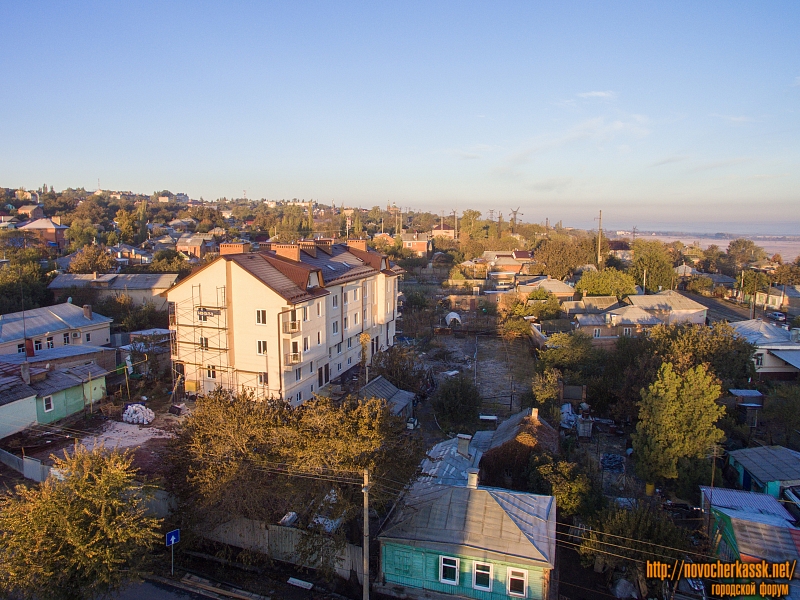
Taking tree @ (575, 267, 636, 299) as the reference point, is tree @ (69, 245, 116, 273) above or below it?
above

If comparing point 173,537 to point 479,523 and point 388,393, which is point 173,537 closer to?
point 479,523

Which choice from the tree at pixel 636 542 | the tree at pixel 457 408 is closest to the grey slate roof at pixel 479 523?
the tree at pixel 636 542

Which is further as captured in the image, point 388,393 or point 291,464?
point 388,393

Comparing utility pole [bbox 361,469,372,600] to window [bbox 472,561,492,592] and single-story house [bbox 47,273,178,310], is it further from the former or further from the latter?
single-story house [bbox 47,273,178,310]

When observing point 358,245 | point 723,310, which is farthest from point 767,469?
point 723,310

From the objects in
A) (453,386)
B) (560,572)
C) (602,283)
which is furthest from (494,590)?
(602,283)

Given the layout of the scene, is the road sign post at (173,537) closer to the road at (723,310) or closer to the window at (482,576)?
the window at (482,576)

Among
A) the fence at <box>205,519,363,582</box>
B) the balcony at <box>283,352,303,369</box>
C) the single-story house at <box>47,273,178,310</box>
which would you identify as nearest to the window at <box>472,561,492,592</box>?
the fence at <box>205,519,363,582</box>
